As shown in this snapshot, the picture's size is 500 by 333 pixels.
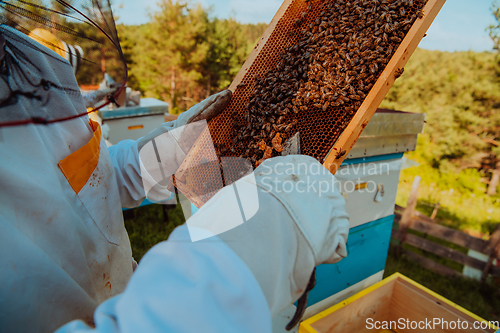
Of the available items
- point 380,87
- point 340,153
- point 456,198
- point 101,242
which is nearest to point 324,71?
point 380,87

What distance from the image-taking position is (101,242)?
1.39 meters

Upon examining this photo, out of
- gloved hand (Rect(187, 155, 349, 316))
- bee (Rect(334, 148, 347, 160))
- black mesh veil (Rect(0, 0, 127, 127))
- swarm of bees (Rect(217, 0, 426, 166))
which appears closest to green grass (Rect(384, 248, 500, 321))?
bee (Rect(334, 148, 347, 160))

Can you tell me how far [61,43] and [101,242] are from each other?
979mm

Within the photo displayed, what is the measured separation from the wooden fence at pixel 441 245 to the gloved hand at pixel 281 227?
6.06m

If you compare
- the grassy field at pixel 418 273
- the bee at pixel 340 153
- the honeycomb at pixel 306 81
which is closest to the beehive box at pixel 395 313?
the bee at pixel 340 153

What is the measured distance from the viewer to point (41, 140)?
1.17 m

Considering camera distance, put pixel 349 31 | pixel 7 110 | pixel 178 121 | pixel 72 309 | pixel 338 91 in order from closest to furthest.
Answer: pixel 7 110, pixel 72 309, pixel 338 91, pixel 349 31, pixel 178 121

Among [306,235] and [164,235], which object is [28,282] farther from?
[164,235]

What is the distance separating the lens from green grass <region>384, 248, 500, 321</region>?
4.87m

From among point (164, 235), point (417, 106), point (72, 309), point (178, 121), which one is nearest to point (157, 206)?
point (164, 235)

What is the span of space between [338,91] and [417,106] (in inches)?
1169

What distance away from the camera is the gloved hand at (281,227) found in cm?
87

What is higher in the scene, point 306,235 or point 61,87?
point 61,87

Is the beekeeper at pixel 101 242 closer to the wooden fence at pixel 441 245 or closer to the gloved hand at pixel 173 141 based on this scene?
the gloved hand at pixel 173 141
